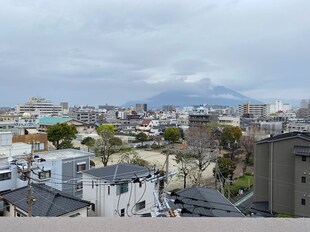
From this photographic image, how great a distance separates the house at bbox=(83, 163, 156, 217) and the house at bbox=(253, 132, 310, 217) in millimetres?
3623

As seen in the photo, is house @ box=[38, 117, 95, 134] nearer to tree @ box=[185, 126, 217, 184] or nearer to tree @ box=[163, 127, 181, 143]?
tree @ box=[163, 127, 181, 143]

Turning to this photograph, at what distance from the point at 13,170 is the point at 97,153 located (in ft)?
24.9

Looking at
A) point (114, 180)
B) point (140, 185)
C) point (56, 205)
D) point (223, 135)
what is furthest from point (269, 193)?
point (223, 135)

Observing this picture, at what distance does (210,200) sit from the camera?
650 centimetres

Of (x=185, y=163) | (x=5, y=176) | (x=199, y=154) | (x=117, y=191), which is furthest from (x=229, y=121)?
(x=5, y=176)

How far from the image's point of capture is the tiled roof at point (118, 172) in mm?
7339

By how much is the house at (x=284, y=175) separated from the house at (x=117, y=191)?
3623 millimetres

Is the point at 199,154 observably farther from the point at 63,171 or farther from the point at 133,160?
the point at 63,171

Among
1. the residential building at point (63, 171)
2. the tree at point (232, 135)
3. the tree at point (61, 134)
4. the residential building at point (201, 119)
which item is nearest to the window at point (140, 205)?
the residential building at point (63, 171)

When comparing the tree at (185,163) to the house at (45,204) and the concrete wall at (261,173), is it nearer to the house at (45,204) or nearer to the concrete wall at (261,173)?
the concrete wall at (261,173)

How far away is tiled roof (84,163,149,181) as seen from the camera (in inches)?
289

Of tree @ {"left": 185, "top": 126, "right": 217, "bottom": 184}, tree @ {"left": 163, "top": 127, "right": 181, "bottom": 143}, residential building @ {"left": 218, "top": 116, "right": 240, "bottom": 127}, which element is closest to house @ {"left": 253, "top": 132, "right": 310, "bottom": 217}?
tree @ {"left": 185, "top": 126, "right": 217, "bottom": 184}

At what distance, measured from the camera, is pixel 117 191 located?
7129 mm

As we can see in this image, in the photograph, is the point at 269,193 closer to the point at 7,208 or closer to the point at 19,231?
the point at 7,208
